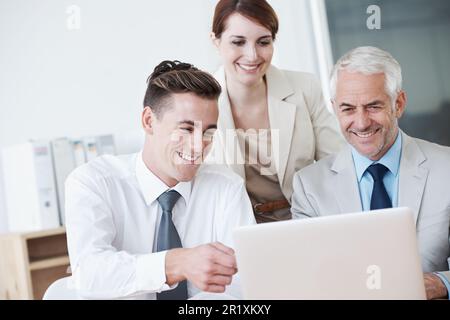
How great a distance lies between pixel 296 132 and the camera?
207cm

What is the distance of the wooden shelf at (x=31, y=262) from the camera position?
192cm

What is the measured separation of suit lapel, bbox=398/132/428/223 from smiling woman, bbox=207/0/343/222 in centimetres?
22

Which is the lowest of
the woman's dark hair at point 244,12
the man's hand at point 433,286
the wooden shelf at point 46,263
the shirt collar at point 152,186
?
the man's hand at point 433,286

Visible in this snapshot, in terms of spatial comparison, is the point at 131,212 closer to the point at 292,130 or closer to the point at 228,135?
the point at 228,135

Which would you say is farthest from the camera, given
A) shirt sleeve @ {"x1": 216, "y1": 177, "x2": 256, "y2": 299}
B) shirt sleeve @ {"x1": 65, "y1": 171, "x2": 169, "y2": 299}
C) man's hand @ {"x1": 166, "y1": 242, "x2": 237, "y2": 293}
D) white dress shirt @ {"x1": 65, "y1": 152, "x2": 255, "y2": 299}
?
shirt sleeve @ {"x1": 216, "y1": 177, "x2": 256, "y2": 299}

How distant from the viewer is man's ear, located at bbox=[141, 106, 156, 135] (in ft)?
6.39

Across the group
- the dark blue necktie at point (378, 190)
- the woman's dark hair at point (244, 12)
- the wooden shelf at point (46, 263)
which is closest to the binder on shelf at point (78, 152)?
the wooden shelf at point (46, 263)

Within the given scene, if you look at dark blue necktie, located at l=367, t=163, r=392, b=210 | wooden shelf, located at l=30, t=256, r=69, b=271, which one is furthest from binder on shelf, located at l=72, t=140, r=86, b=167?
dark blue necktie, located at l=367, t=163, r=392, b=210

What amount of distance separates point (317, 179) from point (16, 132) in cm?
89

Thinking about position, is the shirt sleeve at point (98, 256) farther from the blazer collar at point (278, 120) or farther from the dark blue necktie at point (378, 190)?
the dark blue necktie at point (378, 190)

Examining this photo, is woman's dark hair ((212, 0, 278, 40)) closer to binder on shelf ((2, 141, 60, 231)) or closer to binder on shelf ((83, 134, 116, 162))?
binder on shelf ((83, 134, 116, 162))

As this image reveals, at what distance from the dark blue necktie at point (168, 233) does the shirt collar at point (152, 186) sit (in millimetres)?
17

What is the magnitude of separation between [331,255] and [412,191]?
0.73 metres
